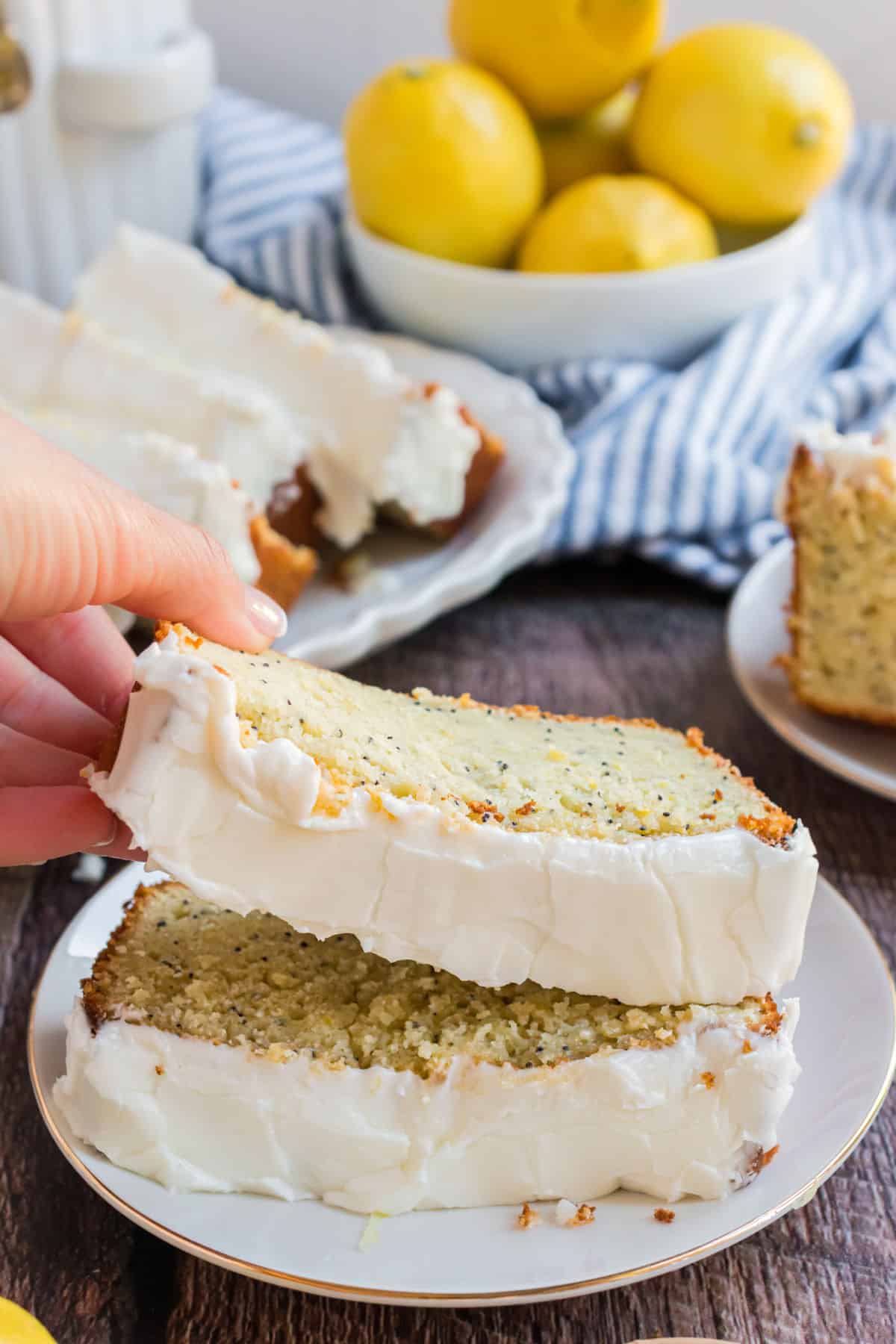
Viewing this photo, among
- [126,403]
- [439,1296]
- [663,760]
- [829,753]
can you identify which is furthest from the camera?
Answer: [126,403]

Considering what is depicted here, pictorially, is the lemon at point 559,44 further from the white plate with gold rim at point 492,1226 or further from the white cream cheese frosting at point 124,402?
the white plate with gold rim at point 492,1226

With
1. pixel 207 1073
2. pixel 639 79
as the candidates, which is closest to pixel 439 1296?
pixel 207 1073

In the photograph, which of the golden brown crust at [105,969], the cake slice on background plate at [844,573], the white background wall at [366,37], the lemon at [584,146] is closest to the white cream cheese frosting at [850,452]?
the cake slice on background plate at [844,573]

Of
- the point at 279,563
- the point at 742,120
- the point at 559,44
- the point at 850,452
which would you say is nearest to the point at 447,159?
the point at 559,44

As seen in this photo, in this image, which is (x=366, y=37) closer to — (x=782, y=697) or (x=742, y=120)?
(x=742, y=120)

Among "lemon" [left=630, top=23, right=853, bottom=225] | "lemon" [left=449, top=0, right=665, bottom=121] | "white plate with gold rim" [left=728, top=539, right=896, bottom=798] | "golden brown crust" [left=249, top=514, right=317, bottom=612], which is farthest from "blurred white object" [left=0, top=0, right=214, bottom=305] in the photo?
"white plate with gold rim" [left=728, top=539, right=896, bottom=798]

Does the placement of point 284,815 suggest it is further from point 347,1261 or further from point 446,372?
point 446,372

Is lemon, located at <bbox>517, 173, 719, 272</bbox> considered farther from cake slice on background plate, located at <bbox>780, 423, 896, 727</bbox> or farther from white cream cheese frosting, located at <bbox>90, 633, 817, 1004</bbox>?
white cream cheese frosting, located at <bbox>90, 633, 817, 1004</bbox>
